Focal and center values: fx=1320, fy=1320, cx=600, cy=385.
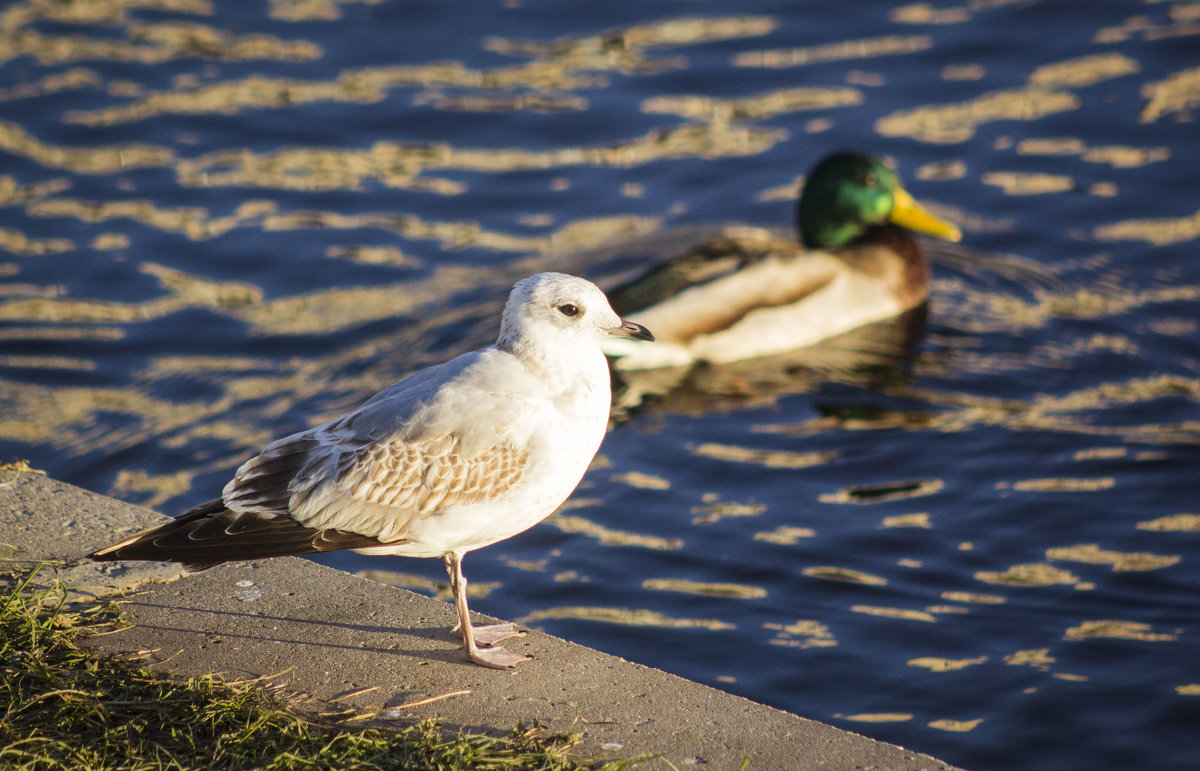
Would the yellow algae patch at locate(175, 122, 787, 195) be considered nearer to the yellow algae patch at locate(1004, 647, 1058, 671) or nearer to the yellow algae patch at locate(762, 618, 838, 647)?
the yellow algae patch at locate(762, 618, 838, 647)

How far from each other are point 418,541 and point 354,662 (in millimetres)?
453

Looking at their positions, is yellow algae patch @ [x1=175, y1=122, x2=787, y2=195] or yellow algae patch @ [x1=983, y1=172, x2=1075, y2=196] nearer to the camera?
yellow algae patch @ [x1=983, y1=172, x2=1075, y2=196]

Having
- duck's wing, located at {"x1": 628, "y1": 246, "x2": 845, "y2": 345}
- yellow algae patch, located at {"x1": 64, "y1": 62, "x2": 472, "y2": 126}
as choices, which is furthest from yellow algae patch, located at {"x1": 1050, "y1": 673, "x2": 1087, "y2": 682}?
yellow algae patch, located at {"x1": 64, "y1": 62, "x2": 472, "y2": 126}

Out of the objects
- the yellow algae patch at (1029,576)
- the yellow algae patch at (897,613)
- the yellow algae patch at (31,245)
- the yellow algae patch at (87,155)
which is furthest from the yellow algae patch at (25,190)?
the yellow algae patch at (1029,576)

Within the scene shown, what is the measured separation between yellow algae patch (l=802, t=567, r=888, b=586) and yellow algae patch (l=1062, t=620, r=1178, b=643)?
0.93 metres

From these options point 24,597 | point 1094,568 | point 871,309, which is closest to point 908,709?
point 1094,568

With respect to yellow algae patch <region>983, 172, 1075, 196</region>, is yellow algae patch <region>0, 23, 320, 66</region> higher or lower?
higher

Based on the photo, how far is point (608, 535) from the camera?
23.4 ft

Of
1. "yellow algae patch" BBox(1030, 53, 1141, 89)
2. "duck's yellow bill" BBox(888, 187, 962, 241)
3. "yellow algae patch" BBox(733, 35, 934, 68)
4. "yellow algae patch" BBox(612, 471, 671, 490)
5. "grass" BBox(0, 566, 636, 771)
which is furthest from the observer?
"yellow algae patch" BBox(733, 35, 934, 68)

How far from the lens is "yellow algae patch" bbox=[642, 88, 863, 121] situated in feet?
40.7

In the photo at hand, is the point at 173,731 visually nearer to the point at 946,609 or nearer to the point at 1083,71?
the point at 946,609

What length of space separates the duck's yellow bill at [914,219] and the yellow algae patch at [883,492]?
3.32m

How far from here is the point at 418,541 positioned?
4.52m

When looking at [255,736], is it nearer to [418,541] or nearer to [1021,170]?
[418,541]
